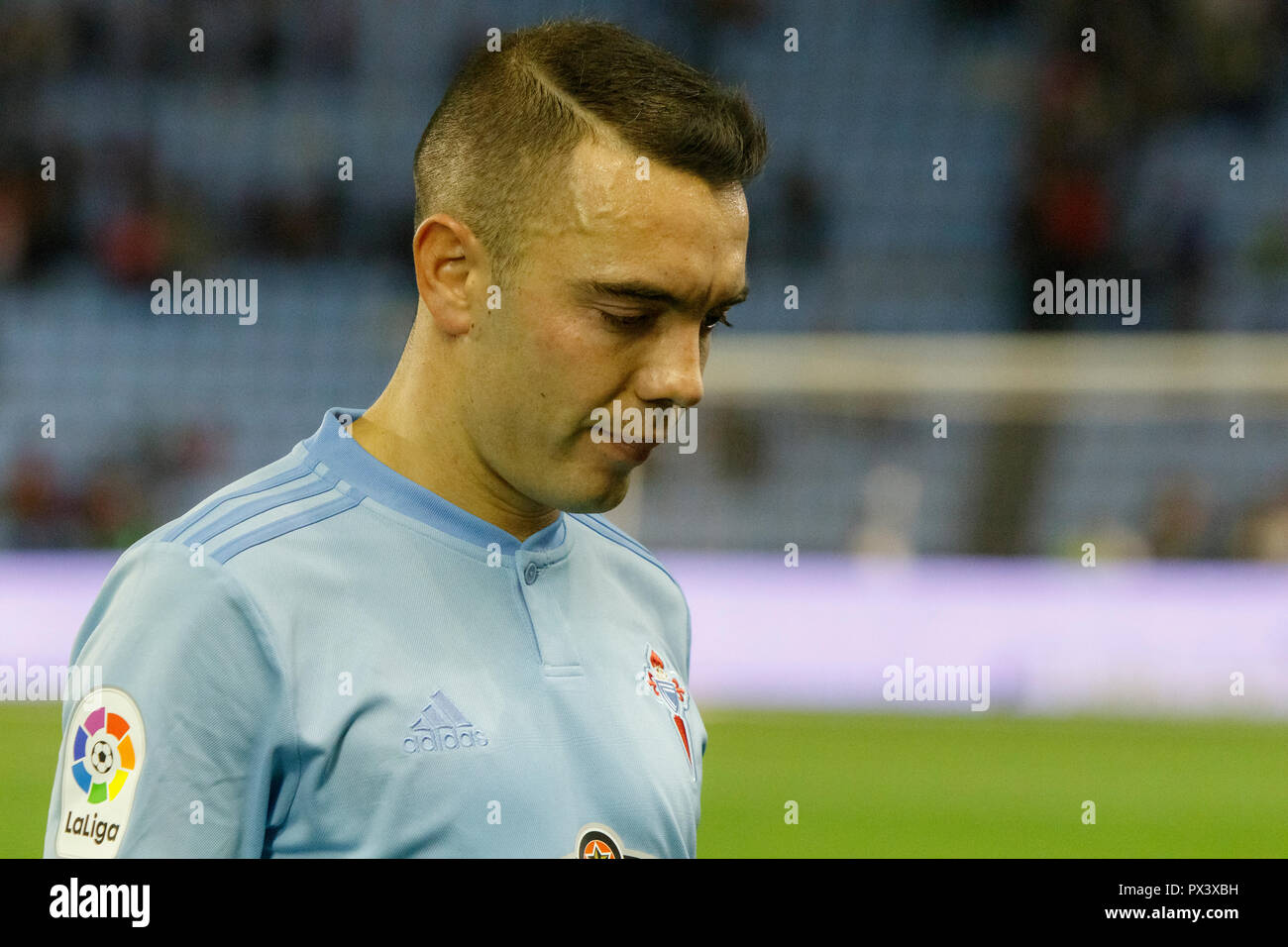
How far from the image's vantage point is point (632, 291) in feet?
5.85

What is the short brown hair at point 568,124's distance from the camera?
1818 millimetres

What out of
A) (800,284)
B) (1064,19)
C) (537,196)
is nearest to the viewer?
(537,196)

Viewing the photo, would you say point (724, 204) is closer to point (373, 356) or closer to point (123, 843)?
point (123, 843)

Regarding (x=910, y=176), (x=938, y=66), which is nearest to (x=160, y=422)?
(x=910, y=176)

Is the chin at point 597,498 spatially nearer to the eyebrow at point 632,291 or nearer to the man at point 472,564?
the man at point 472,564

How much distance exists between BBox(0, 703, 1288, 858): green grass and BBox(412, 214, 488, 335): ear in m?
4.75

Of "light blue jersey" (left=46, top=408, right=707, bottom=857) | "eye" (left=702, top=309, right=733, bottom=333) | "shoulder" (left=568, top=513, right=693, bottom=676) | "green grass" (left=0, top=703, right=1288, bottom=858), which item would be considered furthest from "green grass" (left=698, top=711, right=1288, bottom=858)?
"eye" (left=702, top=309, right=733, bottom=333)

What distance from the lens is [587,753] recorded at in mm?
1837

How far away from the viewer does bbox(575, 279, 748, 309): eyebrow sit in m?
1.78

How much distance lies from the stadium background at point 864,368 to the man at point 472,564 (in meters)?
4.97

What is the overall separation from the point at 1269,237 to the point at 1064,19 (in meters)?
2.91

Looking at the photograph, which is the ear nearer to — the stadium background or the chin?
the chin

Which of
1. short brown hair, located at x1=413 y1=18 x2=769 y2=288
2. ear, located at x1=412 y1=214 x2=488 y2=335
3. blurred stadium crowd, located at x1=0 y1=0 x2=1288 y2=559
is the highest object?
blurred stadium crowd, located at x1=0 y1=0 x2=1288 y2=559
